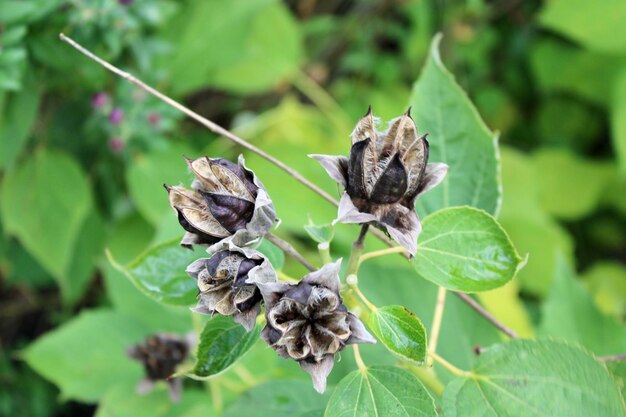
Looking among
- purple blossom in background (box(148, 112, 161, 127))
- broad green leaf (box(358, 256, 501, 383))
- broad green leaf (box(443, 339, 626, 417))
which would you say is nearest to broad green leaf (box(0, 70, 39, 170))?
purple blossom in background (box(148, 112, 161, 127))

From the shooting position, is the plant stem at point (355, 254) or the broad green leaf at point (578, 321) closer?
the plant stem at point (355, 254)

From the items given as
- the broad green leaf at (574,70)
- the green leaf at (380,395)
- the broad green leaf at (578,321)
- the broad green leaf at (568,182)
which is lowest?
the broad green leaf at (568,182)

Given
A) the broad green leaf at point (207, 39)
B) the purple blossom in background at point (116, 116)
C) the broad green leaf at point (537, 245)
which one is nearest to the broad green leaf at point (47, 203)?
the purple blossom in background at point (116, 116)

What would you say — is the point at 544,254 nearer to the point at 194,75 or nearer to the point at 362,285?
the point at 362,285

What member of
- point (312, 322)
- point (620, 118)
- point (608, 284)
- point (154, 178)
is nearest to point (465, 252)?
point (312, 322)

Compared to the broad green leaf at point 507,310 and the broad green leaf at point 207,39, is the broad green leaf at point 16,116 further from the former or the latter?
the broad green leaf at point 507,310

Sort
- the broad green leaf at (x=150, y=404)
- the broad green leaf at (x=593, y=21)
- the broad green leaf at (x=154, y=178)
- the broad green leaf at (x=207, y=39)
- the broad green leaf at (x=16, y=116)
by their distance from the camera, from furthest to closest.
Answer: the broad green leaf at (x=593, y=21), the broad green leaf at (x=207, y=39), the broad green leaf at (x=154, y=178), the broad green leaf at (x=16, y=116), the broad green leaf at (x=150, y=404)

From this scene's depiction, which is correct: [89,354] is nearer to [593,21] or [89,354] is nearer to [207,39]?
[207,39]

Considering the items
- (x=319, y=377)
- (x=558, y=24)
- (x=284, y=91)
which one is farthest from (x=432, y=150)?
(x=284, y=91)
